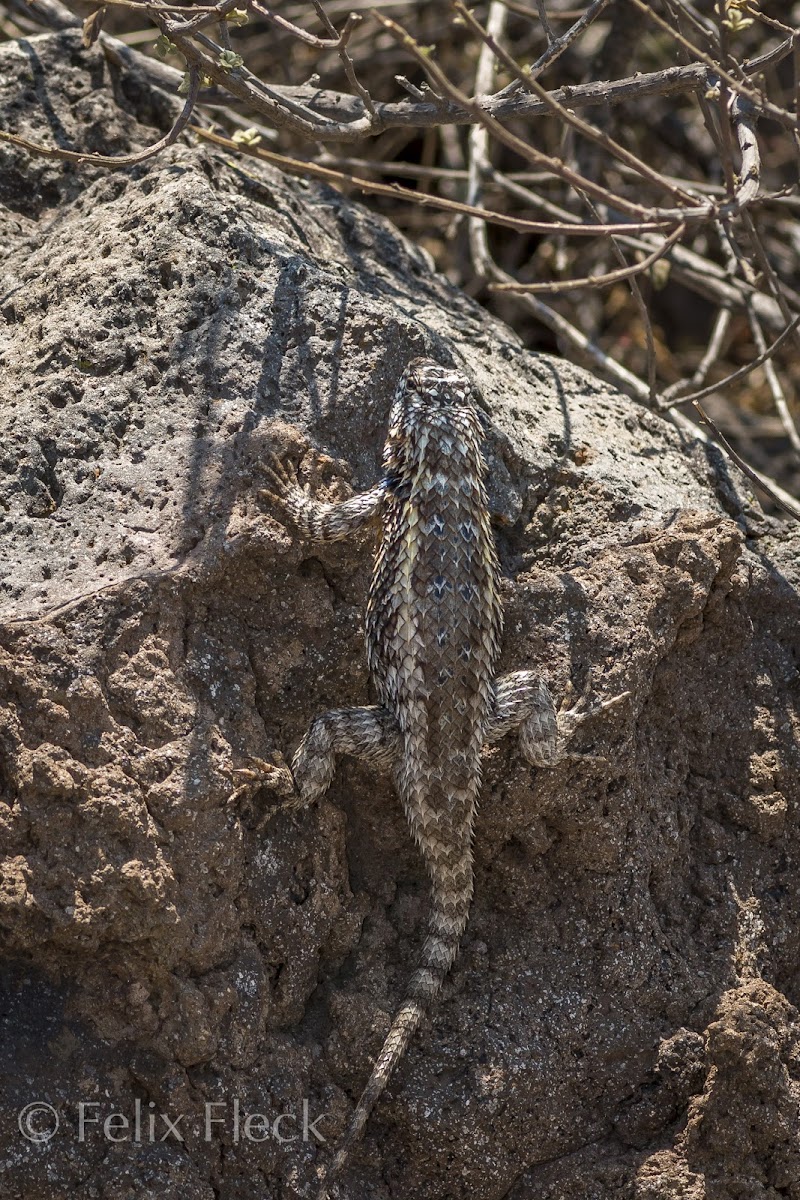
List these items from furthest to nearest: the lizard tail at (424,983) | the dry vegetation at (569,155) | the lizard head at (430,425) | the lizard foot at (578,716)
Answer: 1. the dry vegetation at (569,155)
2. the lizard head at (430,425)
3. the lizard foot at (578,716)
4. the lizard tail at (424,983)

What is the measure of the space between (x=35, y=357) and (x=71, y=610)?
91 centimetres

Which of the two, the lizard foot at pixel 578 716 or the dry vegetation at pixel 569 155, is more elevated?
the dry vegetation at pixel 569 155

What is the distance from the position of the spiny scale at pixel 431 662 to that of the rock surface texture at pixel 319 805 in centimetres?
10

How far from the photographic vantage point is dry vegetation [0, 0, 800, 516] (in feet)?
15.5


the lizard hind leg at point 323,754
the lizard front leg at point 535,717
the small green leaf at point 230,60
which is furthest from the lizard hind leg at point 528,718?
the small green leaf at point 230,60

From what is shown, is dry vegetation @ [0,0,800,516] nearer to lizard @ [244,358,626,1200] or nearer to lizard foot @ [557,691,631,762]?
lizard foot @ [557,691,631,762]

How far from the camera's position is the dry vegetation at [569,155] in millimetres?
4723

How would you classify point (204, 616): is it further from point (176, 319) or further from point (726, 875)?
point (726, 875)

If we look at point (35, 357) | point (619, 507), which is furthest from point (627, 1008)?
point (35, 357)

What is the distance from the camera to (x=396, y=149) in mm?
7316

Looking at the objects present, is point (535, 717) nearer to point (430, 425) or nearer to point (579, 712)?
point (579, 712)

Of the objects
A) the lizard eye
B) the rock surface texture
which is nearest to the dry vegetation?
the rock surface texture

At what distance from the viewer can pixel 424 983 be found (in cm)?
356

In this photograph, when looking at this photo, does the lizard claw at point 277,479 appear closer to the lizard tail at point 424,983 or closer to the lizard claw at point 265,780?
the lizard claw at point 265,780
